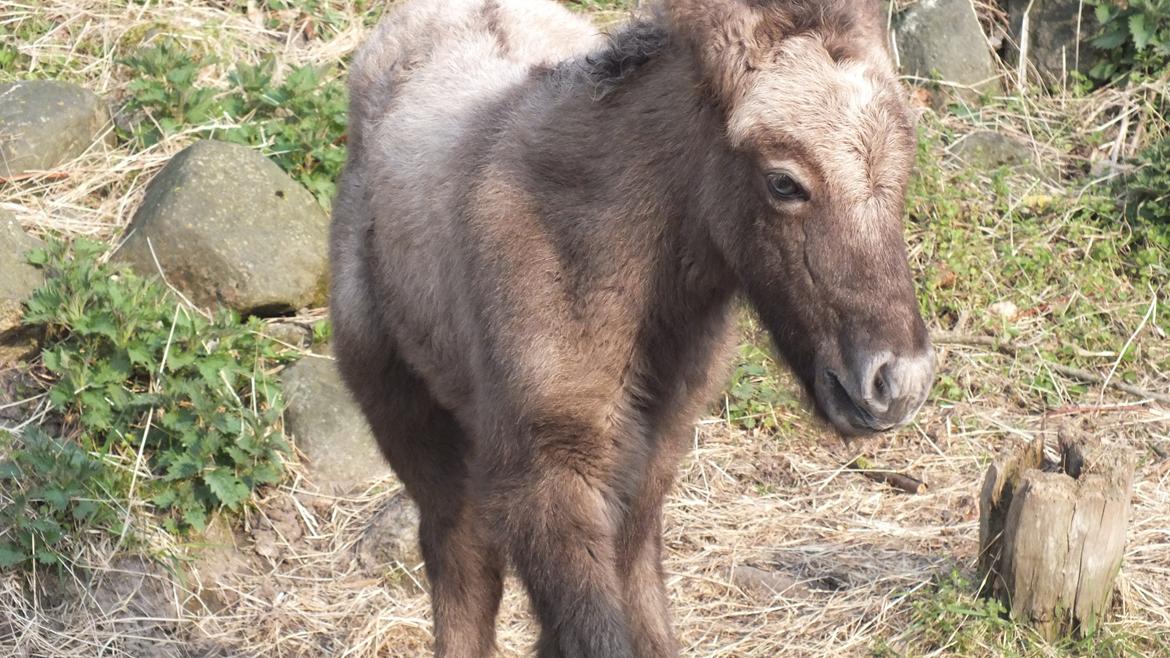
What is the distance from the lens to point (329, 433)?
6.08 m

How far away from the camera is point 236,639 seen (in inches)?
208

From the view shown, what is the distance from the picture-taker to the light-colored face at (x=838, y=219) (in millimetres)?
2994

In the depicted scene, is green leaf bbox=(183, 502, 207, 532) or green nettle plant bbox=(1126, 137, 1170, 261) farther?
green nettle plant bbox=(1126, 137, 1170, 261)

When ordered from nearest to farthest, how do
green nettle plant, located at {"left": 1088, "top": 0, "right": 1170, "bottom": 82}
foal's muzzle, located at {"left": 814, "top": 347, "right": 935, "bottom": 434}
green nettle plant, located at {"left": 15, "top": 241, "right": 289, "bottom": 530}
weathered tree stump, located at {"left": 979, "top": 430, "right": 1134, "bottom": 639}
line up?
foal's muzzle, located at {"left": 814, "top": 347, "right": 935, "bottom": 434} < weathered tree stump, located at {"left": 979, "top": 430, "right": 1134, "bottom": 639} < green nettle plant, located at {"left": 15, "top": 241, "right": 289, "bottom": 530} < green nettle plant, located at {"left": 1088, "top": 0, "right": 1170, "bottom": 82}

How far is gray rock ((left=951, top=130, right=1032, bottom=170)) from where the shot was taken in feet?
24.8

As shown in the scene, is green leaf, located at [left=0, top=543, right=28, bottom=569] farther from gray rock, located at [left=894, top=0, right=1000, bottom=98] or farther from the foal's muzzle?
gray rock, located at [left=894, top=0, right=1000, bottom=98]

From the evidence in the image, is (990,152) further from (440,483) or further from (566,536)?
(566,536)

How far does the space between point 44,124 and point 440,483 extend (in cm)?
364

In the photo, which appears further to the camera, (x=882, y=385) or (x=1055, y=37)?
(x=1055, y=37)

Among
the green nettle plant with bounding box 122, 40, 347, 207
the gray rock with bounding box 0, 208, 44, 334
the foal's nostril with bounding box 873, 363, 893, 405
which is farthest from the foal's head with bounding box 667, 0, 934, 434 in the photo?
the green nettle plant with bounding box 122, 40, 347, 207

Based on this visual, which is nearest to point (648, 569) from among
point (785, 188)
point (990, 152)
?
point (785, 188)

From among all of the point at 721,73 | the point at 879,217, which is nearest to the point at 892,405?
the point at 879,217

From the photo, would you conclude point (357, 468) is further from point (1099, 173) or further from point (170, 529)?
point (1099, 173)

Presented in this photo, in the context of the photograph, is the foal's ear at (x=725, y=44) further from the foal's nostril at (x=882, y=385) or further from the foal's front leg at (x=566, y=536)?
the foal's front leg at (x=566, y=536)
